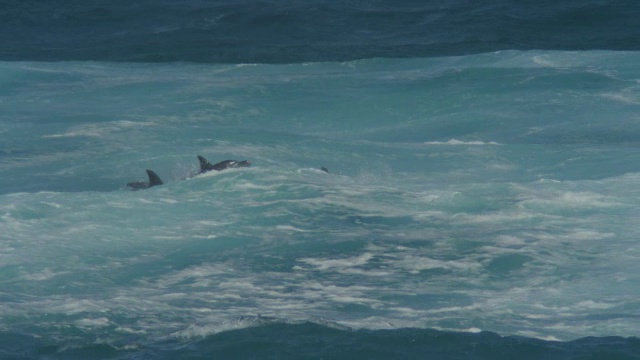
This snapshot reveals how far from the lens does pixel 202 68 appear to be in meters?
53.0

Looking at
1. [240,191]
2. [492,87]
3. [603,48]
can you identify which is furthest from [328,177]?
[603,48]

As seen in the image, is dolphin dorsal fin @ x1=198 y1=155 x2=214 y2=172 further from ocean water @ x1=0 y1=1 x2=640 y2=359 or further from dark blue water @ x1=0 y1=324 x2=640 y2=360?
dark blue water @ x1=0 y1=324 x2=640 y2=360

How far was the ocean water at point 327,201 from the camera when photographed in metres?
20.0

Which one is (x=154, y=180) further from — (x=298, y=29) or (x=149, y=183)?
(x=298, y=29)

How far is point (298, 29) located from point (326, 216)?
35.7 metres

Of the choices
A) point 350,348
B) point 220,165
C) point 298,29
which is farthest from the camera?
point 298,29

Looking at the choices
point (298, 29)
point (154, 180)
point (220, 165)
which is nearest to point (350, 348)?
point (154, 180)

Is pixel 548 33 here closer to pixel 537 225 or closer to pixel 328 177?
pixel 328 177

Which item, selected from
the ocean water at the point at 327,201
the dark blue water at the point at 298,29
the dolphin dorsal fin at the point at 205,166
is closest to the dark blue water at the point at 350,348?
the ocean water at the point at 327,201

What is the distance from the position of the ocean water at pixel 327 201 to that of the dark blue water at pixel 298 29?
43 cm

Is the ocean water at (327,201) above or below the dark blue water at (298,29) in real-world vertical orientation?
below

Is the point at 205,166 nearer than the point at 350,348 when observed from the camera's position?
No

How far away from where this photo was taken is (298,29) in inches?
2437

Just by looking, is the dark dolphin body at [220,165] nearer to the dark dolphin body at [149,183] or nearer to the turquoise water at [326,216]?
the turquoise water at [326,216]
